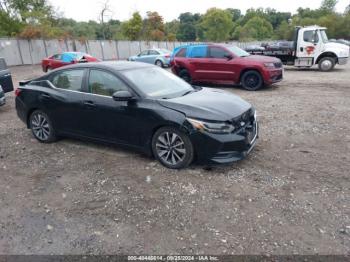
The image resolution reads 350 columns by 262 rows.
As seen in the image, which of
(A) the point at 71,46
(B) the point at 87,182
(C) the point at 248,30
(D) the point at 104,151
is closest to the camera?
(B) the point at 87,182

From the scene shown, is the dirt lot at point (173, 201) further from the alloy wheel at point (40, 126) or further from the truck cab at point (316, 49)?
the truck cab at point (316, 49)

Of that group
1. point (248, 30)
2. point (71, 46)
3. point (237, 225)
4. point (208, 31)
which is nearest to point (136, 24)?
point (71, 46)

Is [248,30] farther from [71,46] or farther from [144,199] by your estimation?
[144,199]

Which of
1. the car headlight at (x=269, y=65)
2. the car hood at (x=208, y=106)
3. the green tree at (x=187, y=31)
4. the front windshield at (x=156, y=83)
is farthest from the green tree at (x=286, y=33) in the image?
the car hood at (x=208, y=106)

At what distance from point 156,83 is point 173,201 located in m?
2.20

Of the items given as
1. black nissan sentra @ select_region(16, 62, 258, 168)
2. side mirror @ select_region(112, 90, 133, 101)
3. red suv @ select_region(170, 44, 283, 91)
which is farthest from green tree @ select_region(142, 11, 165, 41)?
side mirror @ select_region(112, 90, 133, 101)

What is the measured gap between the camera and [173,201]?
163 inches

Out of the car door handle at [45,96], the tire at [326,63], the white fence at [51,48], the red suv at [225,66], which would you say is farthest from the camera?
the white fence at [51,48]

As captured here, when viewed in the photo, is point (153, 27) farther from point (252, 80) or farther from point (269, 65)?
point (269, 65)

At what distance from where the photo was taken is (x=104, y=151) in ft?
19.2

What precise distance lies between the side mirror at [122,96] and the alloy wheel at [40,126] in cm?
195

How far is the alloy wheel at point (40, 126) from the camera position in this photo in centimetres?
627

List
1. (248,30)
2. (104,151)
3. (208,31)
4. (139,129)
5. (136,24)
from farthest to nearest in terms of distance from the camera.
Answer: (248,30) → (208,31) → (136,24) → (104,151) → (139,129)

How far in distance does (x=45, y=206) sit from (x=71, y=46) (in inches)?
1316
